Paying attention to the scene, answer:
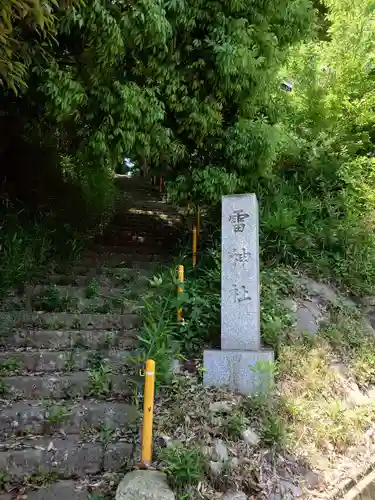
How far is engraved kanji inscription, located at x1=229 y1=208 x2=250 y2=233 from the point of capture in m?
4.99

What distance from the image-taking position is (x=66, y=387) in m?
4.50

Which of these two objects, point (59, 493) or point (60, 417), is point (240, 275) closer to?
point (60, 417)

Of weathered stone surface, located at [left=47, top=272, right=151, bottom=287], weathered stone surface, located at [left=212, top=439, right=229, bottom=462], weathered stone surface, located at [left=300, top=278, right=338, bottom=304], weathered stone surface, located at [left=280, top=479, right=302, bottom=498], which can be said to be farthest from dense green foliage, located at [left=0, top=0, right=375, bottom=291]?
weathered stone surface, located at [left=280, top=479, right=302, bottom=498]

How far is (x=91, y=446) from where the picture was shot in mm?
3775

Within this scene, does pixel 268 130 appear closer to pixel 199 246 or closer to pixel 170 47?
pixel 170 47

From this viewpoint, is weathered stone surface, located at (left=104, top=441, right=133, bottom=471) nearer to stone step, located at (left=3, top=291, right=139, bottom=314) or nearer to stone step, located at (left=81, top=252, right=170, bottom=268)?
stone step, located at (left=3, top=291, right=139, bottom=314)

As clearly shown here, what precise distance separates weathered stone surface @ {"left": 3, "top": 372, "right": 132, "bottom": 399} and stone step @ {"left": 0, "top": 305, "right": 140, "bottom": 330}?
1075 mm

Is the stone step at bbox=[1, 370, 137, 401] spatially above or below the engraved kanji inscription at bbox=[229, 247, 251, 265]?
below

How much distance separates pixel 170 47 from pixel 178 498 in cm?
509

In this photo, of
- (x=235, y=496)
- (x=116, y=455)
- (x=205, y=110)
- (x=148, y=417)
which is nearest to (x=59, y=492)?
(x=116, y=455)

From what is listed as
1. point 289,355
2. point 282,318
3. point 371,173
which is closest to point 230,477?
point 289,355

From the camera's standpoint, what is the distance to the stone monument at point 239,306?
4.65 metres

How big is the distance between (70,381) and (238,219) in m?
2.47

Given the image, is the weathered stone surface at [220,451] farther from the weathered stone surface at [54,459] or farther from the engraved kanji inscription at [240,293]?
the engraved kanji inscription at [240,293]
